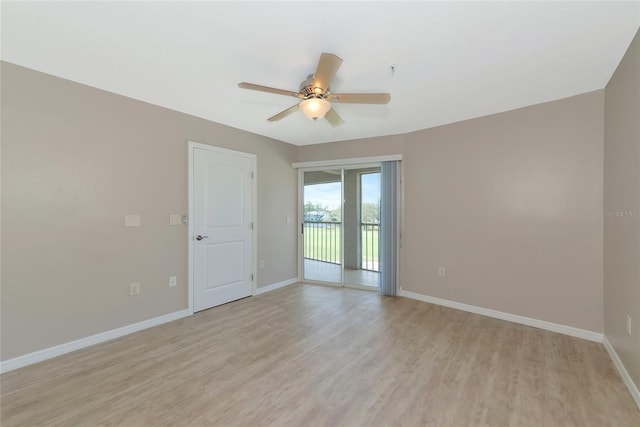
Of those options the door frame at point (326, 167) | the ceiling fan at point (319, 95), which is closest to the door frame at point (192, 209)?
the door frame at point (326, 167)

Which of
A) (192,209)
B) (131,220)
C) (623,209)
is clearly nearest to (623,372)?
(623,209)

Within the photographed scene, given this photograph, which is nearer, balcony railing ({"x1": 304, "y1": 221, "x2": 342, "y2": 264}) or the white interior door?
the white interior door

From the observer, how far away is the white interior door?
3736 mm

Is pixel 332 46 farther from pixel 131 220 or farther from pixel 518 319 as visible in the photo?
pixel 518 319

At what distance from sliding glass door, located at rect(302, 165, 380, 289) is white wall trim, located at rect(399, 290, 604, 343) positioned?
2.99ft

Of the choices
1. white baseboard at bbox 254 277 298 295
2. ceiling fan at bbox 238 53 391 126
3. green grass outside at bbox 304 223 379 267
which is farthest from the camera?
green grass outside at bbox 304 223 379 267

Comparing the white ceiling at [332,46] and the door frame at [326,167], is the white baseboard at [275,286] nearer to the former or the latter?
the door frame at [326,167]

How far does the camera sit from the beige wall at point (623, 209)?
6.66ft

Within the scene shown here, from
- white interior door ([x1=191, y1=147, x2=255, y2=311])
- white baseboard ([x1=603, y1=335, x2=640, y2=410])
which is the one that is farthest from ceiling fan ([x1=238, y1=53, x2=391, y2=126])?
white baseboard ([x1=603, y1=335, x2=640, y2=410])

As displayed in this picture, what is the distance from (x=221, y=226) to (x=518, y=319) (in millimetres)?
3824

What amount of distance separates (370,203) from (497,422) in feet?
11.3

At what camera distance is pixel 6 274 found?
2348 mm

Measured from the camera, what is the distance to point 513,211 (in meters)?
3.39

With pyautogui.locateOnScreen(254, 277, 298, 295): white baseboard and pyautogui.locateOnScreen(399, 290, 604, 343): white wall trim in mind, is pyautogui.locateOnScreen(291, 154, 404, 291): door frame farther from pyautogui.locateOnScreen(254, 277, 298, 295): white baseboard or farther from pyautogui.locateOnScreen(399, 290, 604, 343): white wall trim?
pyautogui.locateOnScreen(399, 290, 604, 343): white wall trim
